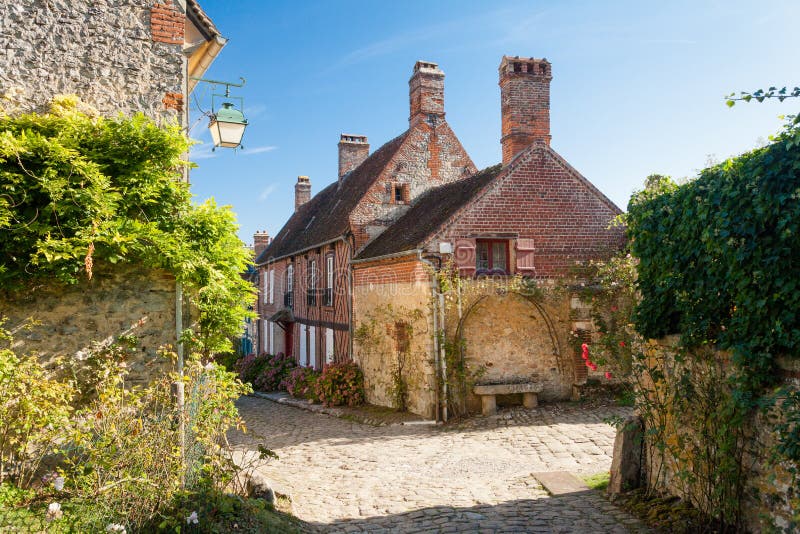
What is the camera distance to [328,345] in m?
17.6

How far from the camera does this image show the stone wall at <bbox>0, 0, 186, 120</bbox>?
21.0ft

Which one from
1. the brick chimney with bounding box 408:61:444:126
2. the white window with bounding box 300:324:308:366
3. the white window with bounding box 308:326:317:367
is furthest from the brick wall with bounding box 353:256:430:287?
the brick chimney with bounding box 408:61:444:126

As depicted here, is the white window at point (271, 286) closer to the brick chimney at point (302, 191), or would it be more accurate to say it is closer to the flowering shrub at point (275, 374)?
the brick chimney at point (302, 191)

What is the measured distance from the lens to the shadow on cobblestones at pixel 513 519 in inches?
229

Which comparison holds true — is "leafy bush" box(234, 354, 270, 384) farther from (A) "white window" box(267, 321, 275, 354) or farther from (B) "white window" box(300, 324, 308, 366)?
(B) "white window" box(300, 324, 308, 366)

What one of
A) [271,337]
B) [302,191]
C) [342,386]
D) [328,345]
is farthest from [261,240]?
[342,386]

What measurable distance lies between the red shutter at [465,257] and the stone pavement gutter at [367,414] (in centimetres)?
323

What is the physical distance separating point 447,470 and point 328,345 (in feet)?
32.0

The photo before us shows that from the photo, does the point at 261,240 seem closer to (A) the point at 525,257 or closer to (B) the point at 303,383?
(B) the point at 303,383

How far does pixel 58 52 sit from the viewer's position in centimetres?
657

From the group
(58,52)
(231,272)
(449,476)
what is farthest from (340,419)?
(58,52)

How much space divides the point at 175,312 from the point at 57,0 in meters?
3.90

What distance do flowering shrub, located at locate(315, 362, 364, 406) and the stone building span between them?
28.7 feet

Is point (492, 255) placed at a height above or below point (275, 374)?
above
